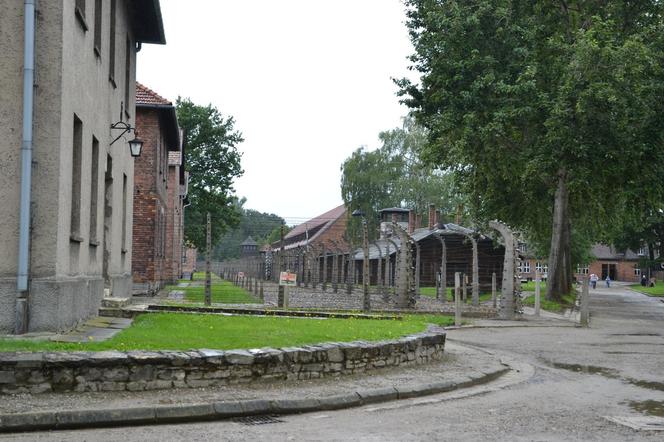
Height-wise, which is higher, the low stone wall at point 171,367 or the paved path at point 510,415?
the low stone wall at point 171,367

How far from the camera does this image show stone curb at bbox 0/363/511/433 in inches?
276

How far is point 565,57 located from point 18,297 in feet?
72.6

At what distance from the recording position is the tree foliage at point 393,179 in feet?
244

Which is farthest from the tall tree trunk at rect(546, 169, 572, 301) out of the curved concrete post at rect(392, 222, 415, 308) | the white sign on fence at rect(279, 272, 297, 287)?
the white sign on fence at rect(279, 272, 297, 287)

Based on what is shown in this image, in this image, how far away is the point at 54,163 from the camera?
35.0 ft

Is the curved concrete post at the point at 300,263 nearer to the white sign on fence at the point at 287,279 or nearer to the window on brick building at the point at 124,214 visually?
the white sign on fence at the point at 287,279

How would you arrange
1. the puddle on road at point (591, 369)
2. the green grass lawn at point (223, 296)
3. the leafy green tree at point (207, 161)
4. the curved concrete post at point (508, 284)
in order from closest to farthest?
1. the puddle on road at point (591, 369)
2. the curved concrete post at point (508, 284)
3. the green grass lawn at point (223, 296)
4. the leafy green tree at point (207, 161)

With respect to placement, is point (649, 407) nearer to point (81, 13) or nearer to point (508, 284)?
point (81, 13)

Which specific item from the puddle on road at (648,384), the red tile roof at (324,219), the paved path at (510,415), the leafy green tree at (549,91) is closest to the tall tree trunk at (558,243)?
the leafy green tree at (549,91)

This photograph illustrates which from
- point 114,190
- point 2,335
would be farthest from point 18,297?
point 114,190

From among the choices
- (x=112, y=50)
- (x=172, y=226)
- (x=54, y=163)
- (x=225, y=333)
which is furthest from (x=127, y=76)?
(x=172, y=226)

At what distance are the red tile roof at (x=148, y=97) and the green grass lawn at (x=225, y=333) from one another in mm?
14752

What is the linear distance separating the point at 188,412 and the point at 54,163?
4747 millimetres

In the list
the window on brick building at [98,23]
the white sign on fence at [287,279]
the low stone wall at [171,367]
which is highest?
the window on brick building at [98,23]
